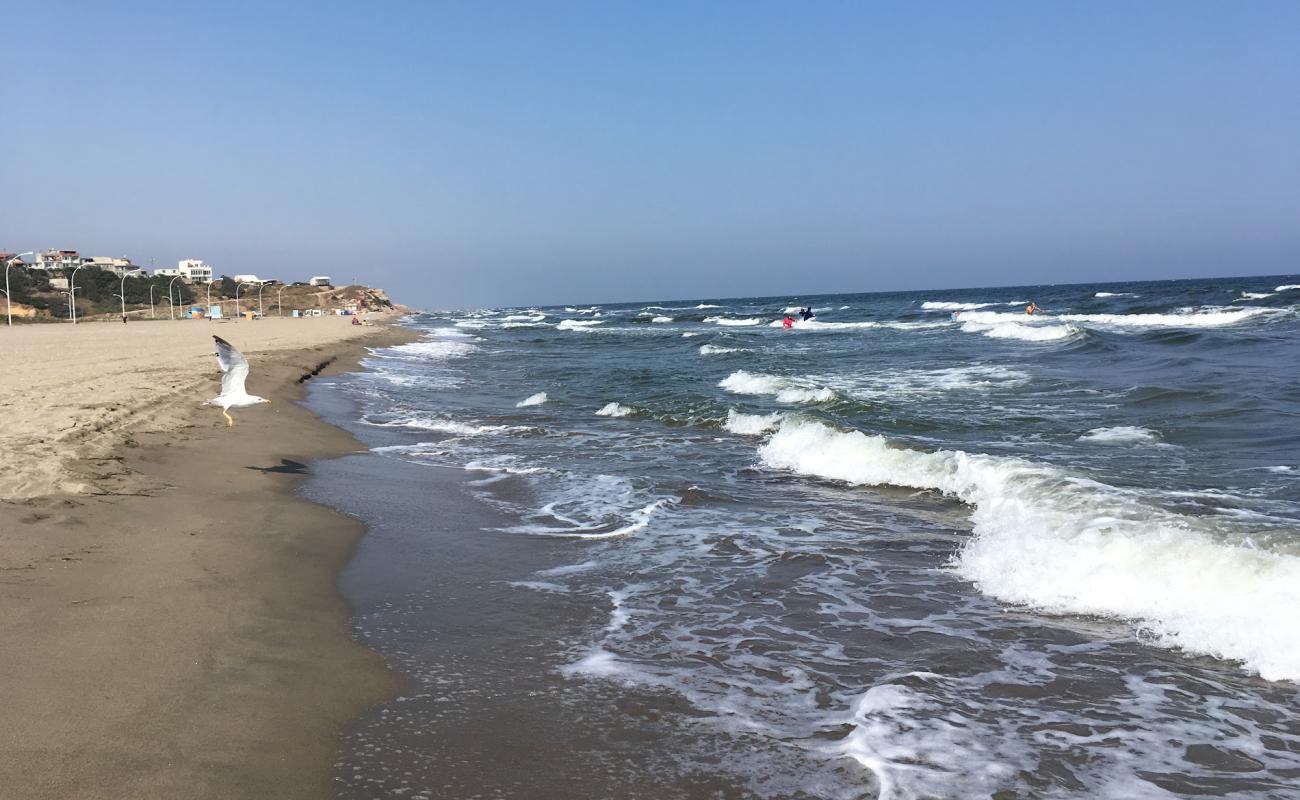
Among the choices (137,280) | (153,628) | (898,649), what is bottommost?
(898,649)

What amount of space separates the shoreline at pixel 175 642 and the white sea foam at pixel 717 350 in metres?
26.3

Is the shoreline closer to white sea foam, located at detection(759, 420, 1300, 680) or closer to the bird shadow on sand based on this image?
the bird shadow on sand

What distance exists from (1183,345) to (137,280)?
103 m

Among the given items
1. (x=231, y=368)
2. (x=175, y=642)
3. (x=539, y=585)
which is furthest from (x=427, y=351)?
(x=175, y=642)

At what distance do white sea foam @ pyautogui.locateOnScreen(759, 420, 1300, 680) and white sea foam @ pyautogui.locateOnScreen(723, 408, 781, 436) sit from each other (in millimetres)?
5399

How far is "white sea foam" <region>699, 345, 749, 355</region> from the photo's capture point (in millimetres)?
34041

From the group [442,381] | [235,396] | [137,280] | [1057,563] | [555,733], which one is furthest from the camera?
[137,280]

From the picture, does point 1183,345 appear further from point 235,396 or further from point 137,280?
point 137,280

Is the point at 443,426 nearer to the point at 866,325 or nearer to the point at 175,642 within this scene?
the point at 175,642

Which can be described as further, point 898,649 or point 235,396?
point 235,396

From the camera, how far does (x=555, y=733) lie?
387 cm

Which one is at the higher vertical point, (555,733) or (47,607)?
(47,607)

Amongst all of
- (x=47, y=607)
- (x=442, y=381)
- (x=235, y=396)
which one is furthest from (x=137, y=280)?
(x=47, y=607)

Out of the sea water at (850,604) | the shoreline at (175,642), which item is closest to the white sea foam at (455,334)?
the sea water at (850,604)
